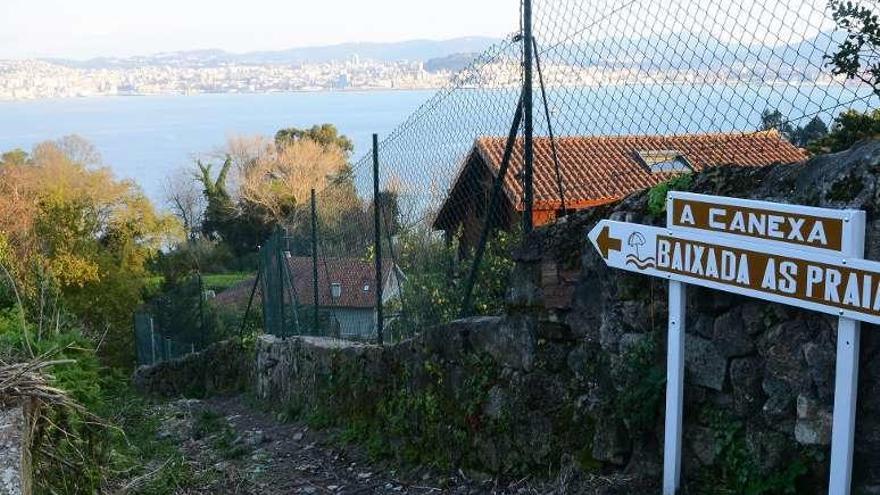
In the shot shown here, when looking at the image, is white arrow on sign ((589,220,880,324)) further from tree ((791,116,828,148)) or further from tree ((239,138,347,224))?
tree ((239,138,347,224))

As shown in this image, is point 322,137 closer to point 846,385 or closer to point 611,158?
point 611,158

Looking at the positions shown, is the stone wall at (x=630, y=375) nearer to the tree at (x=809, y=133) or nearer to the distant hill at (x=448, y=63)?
the tree at (x=809, y=133)

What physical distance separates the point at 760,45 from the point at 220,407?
29.8 feet

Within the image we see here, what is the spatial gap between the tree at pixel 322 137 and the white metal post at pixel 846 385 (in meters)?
58.4

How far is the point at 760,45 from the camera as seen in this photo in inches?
158

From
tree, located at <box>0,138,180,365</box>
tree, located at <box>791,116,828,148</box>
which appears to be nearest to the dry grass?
tree, located at <box>791,116,828,148</box>

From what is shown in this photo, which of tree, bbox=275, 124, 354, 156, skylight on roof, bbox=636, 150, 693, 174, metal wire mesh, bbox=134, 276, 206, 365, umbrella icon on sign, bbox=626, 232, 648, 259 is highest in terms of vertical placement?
skylight on roof, bbox=636, 150, 693, 174

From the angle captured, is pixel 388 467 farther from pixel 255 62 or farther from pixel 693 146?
pixel 255 62

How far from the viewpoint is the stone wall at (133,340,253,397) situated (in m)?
12.7

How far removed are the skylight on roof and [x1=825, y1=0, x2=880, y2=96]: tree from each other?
110 cm

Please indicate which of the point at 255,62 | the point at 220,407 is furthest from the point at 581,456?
the point at 255,62

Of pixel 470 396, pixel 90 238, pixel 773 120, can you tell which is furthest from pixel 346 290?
pixel 90 238

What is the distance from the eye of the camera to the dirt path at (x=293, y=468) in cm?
569

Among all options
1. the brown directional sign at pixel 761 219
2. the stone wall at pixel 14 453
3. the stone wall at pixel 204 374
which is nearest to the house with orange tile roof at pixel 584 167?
the brown directional sign at pixel 761 219
